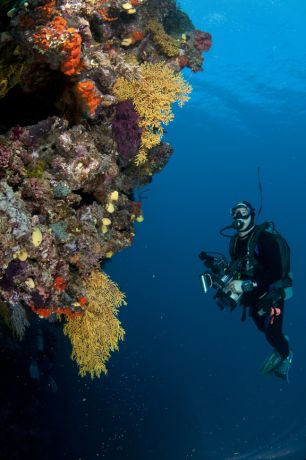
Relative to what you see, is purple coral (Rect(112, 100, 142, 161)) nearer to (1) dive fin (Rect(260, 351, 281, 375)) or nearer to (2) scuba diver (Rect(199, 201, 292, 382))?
(2) scuba diver (Rect(199, 201, 292, 382))

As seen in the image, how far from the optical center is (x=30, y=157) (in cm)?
471

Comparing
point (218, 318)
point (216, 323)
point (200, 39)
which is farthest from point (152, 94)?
point (218, 318)

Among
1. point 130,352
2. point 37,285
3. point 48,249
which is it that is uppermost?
point 130,352

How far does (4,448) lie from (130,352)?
29.9 meters

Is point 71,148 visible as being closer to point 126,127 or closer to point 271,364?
point 126,127

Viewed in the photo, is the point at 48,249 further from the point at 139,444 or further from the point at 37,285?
the point at 139,444

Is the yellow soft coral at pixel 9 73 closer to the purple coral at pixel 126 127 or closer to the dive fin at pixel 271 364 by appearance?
the purple coral at pixel 126 127

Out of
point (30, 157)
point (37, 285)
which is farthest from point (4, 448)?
point (30, 157)

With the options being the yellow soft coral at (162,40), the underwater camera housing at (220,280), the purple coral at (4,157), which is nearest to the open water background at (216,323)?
the underwater camera housing at (220,280)

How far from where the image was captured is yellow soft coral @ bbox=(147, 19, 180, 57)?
7.56 m

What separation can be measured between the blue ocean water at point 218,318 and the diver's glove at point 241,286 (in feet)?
13.4

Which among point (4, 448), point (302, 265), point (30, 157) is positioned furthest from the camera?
point (302, 265)

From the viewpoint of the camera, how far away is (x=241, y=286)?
748cm

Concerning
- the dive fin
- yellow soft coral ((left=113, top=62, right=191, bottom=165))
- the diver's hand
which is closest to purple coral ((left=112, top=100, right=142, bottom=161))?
yellow soft coral ((left=113, top=62, right=191, bottom=165))
